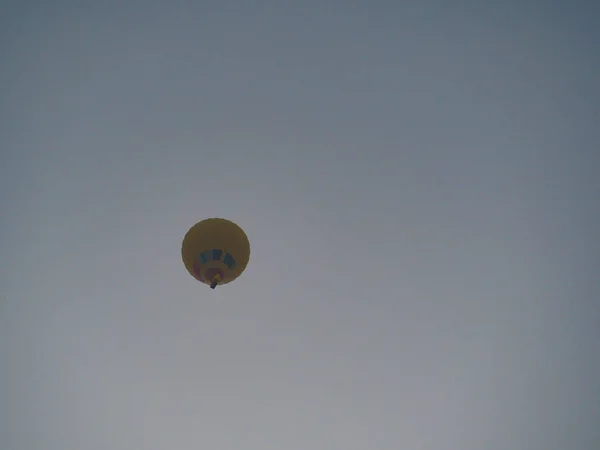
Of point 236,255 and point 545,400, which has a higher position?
point 236,255

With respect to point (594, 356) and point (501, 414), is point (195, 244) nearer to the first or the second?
point (501, 414)

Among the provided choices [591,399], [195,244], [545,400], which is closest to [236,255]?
[195,244]

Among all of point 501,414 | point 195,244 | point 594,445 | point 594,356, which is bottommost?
point 594,445

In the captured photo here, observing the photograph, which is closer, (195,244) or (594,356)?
(195,244)

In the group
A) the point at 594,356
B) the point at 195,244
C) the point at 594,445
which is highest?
the point at 195,244

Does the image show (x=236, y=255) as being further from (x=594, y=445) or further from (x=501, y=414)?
(x=594, y=445)

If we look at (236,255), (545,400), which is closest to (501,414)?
(545,400)
